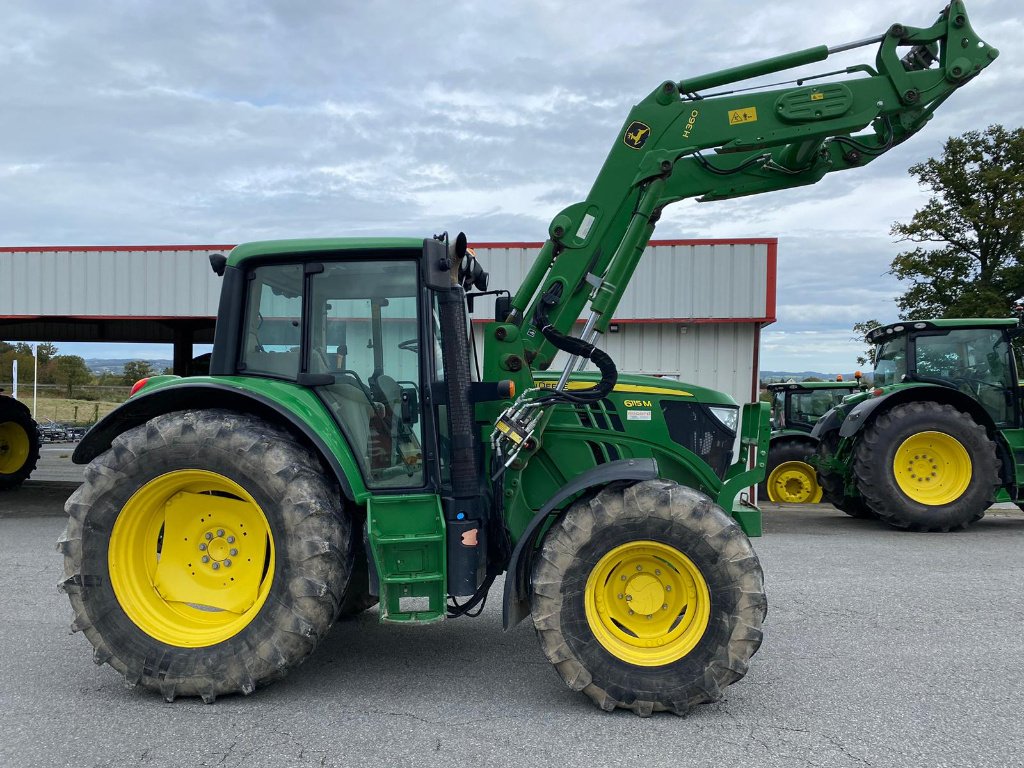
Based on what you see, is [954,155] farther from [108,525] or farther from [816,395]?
[108,525]

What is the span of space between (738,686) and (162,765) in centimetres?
274

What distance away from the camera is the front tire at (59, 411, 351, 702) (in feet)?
12.2

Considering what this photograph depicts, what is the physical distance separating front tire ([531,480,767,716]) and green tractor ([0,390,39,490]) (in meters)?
11.3

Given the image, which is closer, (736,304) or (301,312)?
(301,312)

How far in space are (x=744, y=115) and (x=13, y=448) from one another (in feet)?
40.6

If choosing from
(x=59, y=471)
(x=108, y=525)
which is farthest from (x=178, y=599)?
(x=59, y=471)

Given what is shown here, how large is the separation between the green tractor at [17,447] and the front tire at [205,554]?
384 inches

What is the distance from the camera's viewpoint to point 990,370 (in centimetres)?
927

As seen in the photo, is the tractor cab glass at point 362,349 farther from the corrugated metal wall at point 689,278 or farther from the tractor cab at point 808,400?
the tractor cab at point 808,400

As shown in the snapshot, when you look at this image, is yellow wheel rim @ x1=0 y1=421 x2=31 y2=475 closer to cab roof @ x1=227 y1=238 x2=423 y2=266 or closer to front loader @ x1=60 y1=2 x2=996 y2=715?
front loader @ x1=60 y1=2 x2=996 y2=715

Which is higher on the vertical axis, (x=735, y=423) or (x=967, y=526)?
(x=735, y=423)

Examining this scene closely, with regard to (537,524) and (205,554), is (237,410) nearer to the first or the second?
(205,554)

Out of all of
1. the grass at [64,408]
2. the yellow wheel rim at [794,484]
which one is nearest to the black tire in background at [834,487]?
the yellow wheel rim at [794,484]

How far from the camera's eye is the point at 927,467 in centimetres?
900
